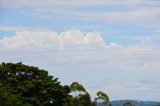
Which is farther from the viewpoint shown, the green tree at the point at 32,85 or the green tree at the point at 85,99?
the green tree at the point at 85,99

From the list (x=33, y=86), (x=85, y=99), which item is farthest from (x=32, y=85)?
(x=85, y=99)

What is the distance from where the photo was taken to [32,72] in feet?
264

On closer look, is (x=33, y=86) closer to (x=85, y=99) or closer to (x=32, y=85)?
(x=32, y=85)

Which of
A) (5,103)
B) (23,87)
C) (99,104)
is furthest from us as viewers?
(99,104)

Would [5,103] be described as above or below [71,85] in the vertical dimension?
below

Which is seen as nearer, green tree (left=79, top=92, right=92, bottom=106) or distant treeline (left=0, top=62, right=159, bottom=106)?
distant treeline (left=0, top=62, right=159, bottom=106)

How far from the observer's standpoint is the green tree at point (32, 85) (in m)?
76.8

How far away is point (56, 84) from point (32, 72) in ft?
13.2

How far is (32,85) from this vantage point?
77.4 meters

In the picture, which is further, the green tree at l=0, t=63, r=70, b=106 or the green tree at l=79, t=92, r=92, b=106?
the green tree at l=79, t=92, r=92, b=106

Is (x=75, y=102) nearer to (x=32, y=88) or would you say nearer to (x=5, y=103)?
(x=32, y=88)

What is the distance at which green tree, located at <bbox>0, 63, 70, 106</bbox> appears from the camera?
76.8m

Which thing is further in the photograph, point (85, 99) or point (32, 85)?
point (85, 99)

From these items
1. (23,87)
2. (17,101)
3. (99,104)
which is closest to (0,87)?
(17,101)
